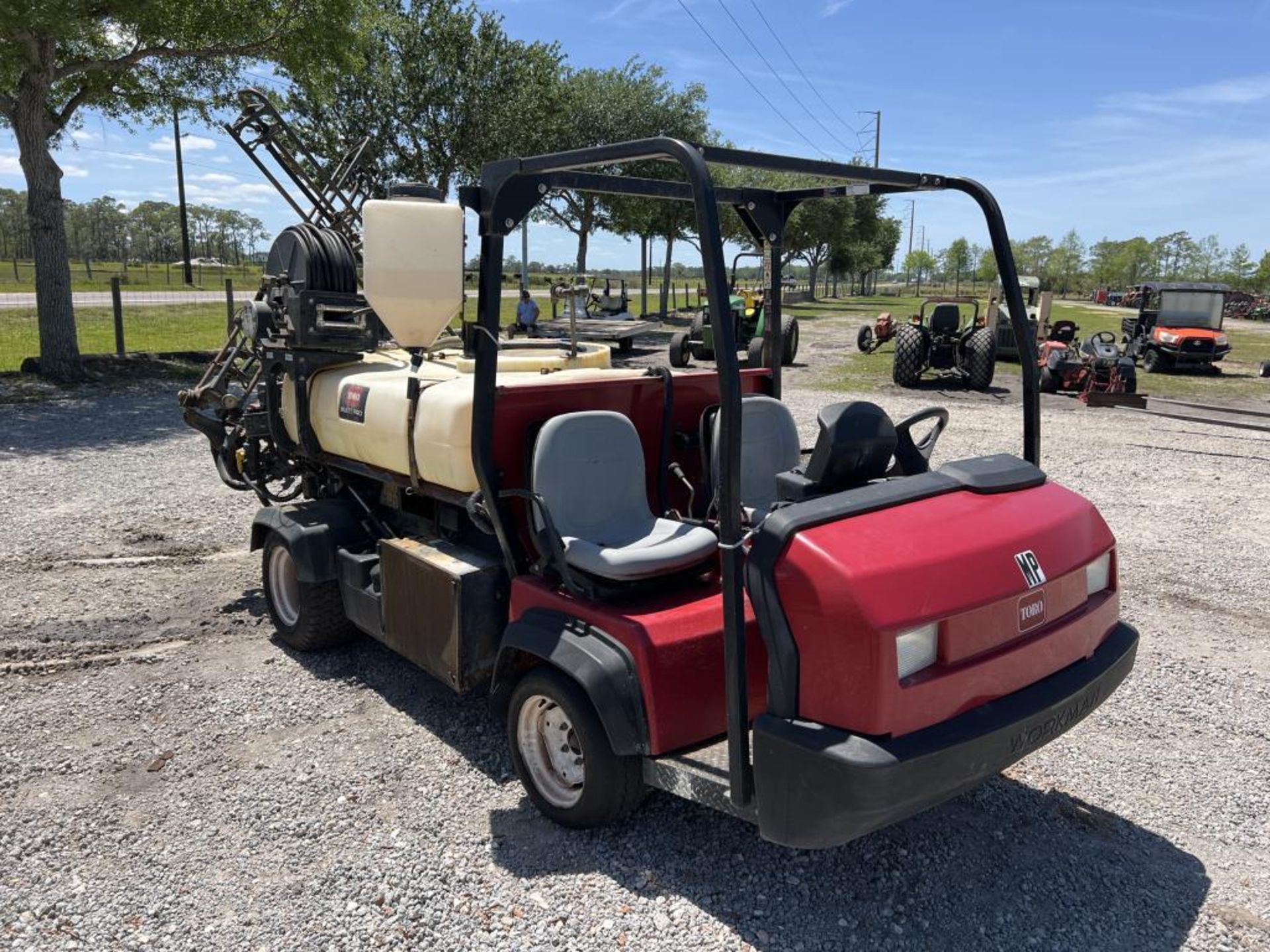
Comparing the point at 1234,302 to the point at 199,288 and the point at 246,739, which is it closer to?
the point at 199,288

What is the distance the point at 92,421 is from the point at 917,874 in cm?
1061

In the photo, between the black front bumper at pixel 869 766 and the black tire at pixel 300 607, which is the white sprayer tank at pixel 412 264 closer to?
the black tire at pixel 300 607

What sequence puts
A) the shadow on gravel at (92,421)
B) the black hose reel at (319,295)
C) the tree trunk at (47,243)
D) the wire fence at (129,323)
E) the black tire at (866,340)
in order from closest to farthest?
the black hose reel at (319,295) < the shadow on gravel at (92,421) < the tree trunk at (47,243) < the wire fence at (129,323) < the black tire at (866,340)

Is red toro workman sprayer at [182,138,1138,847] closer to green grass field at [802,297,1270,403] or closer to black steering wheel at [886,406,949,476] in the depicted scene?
black steering wheel at [886,406,949,476]

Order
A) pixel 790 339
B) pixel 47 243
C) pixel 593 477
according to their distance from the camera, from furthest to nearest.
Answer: pixel 790 339
pixel 47 243
pixel 593 477

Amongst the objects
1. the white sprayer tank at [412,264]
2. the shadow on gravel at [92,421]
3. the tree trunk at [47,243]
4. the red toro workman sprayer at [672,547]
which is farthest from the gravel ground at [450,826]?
the tree trunk at [47,243]

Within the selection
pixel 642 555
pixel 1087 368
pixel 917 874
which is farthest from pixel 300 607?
pixel 1087 368

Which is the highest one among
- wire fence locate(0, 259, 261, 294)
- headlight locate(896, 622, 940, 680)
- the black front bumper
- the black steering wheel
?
wire fence locate(0, 259, 261, 294)

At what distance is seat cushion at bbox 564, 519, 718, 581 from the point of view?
303cm

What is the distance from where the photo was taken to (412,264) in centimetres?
346

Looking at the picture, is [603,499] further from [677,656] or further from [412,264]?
[412,264]

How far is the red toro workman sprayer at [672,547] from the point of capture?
7.73ft

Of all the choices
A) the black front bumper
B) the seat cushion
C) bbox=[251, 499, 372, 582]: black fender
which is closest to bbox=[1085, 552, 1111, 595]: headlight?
the black front bumper

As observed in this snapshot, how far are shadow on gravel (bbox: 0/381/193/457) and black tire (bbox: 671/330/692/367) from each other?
7.95 metres
